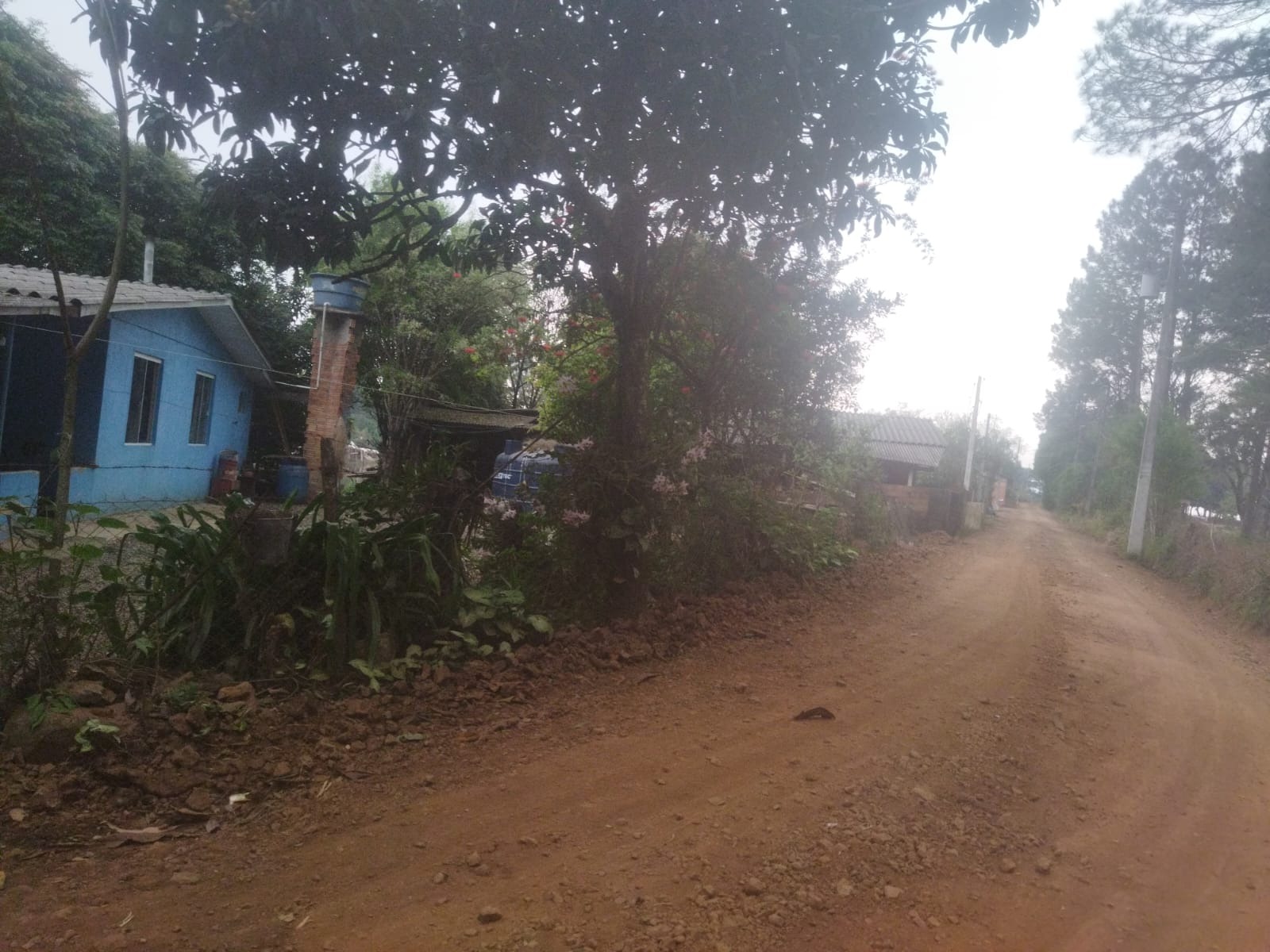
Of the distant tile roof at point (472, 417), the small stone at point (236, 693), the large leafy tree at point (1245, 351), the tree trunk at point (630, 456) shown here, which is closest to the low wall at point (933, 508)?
the large leafy tree at point (1245, 351)

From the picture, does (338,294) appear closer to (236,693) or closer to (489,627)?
(489,627)

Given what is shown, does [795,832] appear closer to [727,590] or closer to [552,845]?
[552,845]

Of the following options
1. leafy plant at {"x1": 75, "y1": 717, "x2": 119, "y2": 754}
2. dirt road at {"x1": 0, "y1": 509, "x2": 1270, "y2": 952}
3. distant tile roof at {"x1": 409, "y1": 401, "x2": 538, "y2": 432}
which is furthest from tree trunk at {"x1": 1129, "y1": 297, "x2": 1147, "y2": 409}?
leafy plant at {"x1": 75, "y1": 717, "x2": 119, "y2": 754}

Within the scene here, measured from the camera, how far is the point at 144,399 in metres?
14.1

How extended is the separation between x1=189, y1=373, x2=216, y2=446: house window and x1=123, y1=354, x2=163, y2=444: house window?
1.66m

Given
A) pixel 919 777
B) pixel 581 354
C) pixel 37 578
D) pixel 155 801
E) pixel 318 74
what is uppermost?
pixel 318 74

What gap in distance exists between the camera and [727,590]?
7969 millimetres

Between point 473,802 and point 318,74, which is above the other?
point 318,74

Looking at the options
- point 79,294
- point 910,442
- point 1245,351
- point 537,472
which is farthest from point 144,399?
point 910,442

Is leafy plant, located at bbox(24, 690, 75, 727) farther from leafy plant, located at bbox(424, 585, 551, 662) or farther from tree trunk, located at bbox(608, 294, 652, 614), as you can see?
tree trunk, located at bbox(608, 294, 652, 614)

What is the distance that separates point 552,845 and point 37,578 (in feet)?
8.57

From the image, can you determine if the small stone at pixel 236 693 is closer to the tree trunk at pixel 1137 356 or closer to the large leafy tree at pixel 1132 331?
the large leafy tree at pixel 1132 331

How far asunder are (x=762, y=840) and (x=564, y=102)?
4651 mm

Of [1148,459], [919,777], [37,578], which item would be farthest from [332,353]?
[1148,459]
